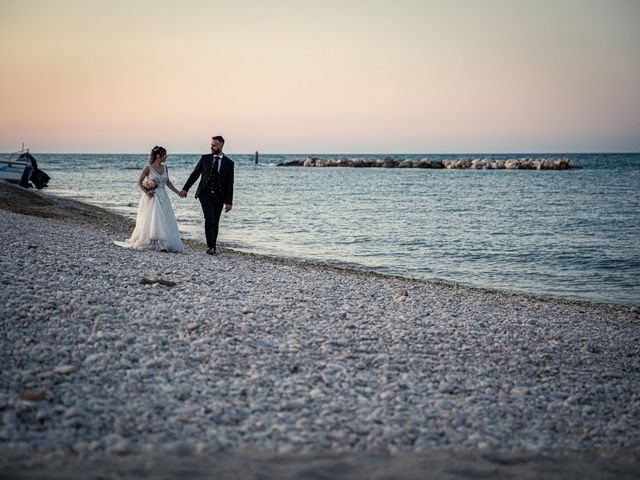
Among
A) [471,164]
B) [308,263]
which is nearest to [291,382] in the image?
[308,263]

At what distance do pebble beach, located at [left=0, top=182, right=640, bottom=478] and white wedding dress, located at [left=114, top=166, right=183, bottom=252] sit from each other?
3.26 metres

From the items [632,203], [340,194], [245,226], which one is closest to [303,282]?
[245,226]

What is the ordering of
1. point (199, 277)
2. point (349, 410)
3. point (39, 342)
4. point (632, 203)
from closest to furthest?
point (349, 410) → point (39, 342) → point (199, 277) → point (632, 203)

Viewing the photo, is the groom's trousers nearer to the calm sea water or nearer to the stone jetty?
the calm sea water

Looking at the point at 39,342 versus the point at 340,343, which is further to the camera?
the point at 340,343

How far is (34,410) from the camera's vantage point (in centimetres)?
467

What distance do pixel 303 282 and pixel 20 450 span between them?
7609 millimetres

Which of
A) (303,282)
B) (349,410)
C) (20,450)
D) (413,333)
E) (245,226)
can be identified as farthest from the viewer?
(245,226)

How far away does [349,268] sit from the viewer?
16734 millimetres

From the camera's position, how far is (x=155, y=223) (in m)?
13.5

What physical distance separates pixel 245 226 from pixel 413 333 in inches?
764

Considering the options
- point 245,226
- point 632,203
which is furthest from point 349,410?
point 632,203

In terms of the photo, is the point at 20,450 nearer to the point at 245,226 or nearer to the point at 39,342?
the point at 39,342

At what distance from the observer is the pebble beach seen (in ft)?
14.1
